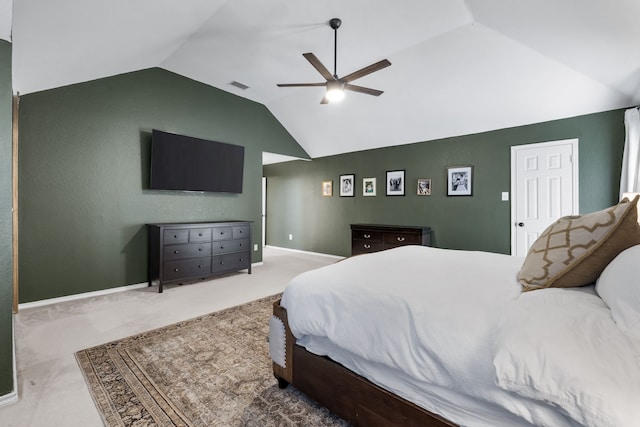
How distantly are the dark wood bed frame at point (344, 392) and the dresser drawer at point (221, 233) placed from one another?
2878mm

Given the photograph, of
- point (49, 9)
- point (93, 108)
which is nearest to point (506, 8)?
point (49, 9)

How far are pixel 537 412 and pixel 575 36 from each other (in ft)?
10.3

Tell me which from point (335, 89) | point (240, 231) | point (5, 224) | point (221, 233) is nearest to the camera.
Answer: point (5, 224)

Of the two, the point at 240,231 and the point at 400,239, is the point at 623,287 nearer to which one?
the point at 400,239

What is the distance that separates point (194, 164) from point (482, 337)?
14.5 ft

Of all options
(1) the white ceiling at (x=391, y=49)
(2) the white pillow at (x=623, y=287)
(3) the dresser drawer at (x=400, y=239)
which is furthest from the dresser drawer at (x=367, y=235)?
(2) the white pillow at (x=623, y=287)

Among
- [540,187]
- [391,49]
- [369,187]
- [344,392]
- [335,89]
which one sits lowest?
[344,392]

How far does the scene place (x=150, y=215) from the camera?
417 centimetres

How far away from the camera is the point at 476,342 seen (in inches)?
40.4

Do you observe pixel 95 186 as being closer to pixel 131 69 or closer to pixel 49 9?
pixel 131 69

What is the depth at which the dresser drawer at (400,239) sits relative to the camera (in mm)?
4719

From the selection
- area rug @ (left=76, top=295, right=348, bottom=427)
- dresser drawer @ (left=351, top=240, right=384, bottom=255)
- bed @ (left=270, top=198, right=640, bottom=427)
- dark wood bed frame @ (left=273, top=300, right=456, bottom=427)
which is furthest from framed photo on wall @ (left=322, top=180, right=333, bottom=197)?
dark wood bed frame @ (left=273, top=300, right=456, bottom=427)

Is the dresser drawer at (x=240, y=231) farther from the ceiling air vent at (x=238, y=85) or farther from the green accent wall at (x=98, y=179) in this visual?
the ceiling air vent at (x=238, y=85)

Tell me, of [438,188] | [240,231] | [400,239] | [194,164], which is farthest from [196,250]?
[438,188]
